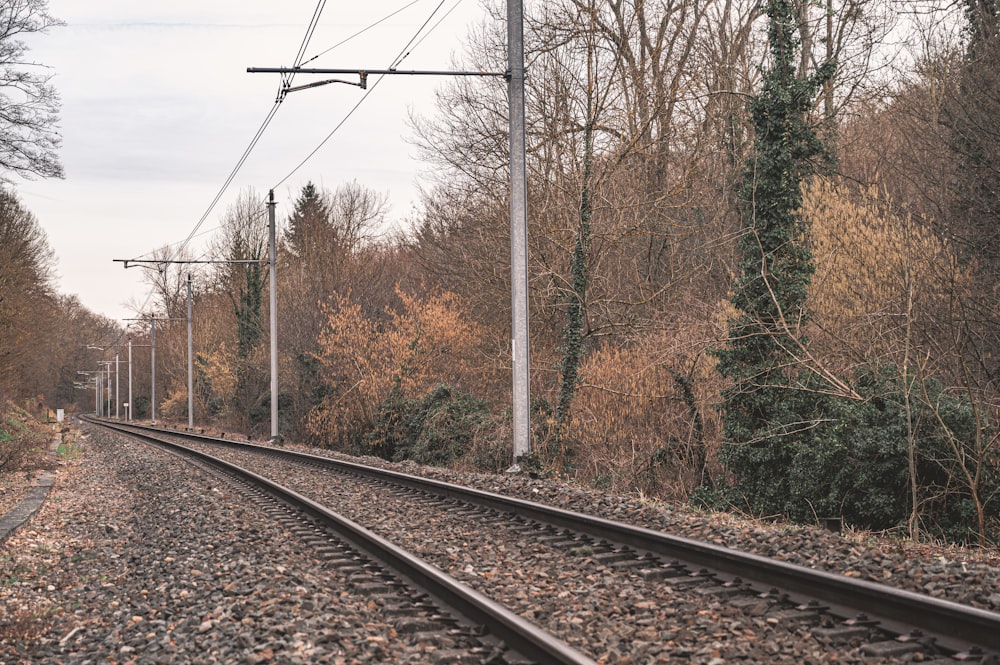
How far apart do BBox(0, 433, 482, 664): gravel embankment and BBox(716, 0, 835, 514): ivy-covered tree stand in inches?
278

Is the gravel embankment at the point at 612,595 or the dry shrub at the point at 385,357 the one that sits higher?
the dry shrub at the point at 385,357

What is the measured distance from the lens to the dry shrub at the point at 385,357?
2556cm

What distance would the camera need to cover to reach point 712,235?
23016mm

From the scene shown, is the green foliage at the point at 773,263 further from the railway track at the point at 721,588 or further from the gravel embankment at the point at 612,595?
the railway track at the point at 721,588

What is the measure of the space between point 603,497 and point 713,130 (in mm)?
14139

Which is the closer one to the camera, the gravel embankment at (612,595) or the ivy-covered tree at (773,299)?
the gravel embankment at (612,595)

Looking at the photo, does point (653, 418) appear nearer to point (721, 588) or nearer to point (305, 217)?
point (721, 588)

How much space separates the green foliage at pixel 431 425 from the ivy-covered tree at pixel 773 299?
7622 millimetres

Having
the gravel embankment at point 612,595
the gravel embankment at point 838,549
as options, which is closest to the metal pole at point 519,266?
the gravel embankment at point 838,549

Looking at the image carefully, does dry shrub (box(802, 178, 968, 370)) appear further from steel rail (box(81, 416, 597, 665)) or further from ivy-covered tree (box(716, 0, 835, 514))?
steel rail (box(81, 416, 597, 665))

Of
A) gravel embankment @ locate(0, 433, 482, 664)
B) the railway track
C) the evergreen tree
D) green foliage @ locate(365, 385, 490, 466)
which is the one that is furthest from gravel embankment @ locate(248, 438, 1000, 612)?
the evergreen tree

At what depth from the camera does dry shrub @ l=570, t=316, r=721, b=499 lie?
1554 centimetres

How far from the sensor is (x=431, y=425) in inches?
885

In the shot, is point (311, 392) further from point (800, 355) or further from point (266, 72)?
point (800, 355)
